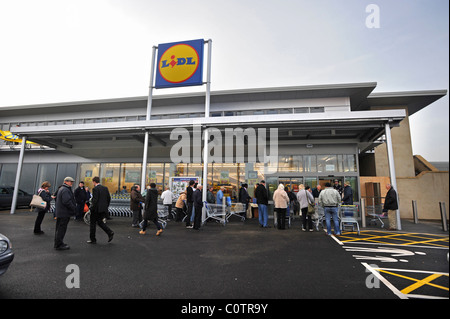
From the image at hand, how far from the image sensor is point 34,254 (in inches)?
210

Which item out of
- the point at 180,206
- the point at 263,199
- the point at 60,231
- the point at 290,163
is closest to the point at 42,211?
the point at 60,231

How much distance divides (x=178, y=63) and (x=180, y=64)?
0.50 ft

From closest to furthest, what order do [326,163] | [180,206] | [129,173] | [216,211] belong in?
[180,206]
[216,211]
[326,163]
[129,173]

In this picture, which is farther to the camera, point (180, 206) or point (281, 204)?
point (180, 206)

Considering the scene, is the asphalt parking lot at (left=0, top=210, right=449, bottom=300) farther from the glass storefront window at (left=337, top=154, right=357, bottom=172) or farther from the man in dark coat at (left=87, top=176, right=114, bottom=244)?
the glass storefront window at (left=337, top=154, right=357, bottom=172)

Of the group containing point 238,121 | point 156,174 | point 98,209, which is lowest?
point 98,209

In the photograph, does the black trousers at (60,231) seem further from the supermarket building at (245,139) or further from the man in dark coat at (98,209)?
the supermarket building at (245,139)

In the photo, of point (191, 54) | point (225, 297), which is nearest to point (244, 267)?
point (225, 297)

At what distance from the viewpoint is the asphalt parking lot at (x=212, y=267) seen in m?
3.41

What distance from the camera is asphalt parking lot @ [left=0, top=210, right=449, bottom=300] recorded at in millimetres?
3410

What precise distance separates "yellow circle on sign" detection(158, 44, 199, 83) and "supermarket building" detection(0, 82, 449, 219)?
320cm

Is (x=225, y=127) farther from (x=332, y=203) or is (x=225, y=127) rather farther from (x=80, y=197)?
(x=80, y=197)

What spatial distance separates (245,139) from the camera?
14258 mm
